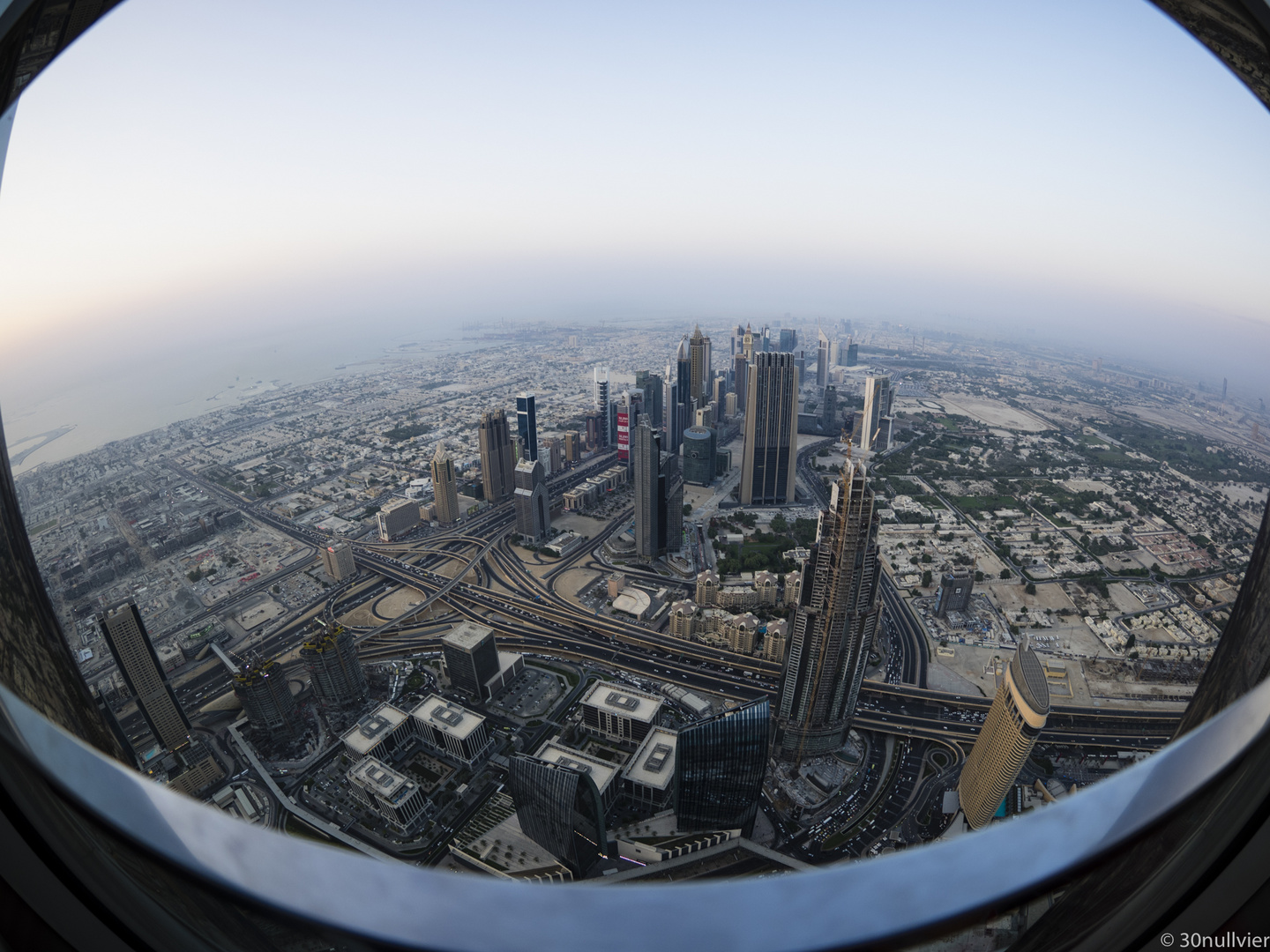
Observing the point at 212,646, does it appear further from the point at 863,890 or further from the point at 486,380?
the point at 486,380

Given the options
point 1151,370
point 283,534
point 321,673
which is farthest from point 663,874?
point 1151,370

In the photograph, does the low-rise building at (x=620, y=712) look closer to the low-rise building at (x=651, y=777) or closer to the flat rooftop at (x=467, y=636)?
the low-rise building at (x=651, y=777)

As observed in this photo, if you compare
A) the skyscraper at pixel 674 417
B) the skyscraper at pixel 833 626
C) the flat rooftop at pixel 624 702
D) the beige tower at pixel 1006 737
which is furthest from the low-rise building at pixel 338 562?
the beige tower at pixel 1006 737

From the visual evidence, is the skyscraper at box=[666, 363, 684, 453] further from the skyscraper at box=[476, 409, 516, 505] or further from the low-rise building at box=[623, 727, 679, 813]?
the low-rise building at box=[623, 727, 679, 813]

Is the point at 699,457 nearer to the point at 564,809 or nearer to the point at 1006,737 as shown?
the point at 1006,737

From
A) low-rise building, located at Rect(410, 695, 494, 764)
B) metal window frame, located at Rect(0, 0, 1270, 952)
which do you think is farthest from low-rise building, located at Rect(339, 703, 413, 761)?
metal window frame, located at Rect(0, 0, 1270, 952)

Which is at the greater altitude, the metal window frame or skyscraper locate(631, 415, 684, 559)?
the metal window frame
